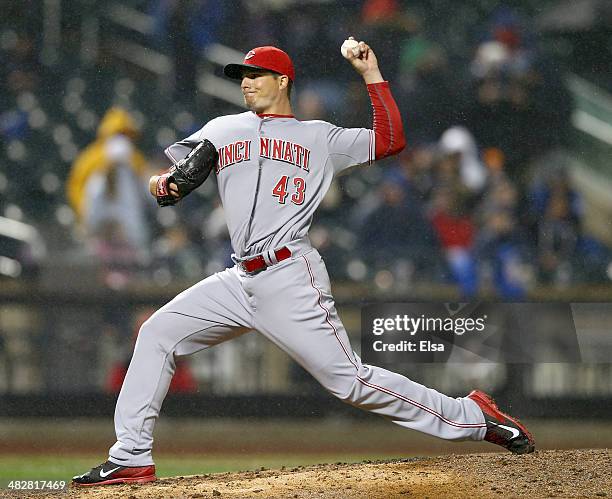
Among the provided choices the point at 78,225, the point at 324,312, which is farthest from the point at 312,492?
the point at 78,225

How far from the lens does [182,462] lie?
521 centimetres

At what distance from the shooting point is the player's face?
366cm

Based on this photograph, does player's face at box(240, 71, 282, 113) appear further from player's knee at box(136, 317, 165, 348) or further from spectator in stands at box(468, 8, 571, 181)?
spectator in stands at box(468, 8, 571, 181)

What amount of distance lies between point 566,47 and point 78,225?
284cm

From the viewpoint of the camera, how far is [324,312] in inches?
139

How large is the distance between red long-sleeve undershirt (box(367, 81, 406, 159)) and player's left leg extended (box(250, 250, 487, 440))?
480mm

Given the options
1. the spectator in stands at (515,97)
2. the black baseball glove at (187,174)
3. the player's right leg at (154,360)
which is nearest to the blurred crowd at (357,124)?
the spectator in stands at (515,97)

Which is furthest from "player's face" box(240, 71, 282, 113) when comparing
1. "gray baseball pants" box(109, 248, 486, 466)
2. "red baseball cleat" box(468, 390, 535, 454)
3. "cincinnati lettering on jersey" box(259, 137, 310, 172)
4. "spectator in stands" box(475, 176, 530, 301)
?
"spectator in stands" box(475, 176, 530, 301)

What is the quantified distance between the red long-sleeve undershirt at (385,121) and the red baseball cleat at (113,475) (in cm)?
148

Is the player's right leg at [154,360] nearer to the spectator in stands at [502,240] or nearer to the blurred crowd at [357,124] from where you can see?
the blurred crowd at [357,124]

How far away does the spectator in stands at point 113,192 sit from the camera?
17.8 feet

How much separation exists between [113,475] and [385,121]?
164 centimetres

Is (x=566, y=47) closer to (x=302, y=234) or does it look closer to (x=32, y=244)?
Result: (x=302, y=234)

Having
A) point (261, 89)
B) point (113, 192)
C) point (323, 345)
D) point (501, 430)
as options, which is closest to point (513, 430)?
point (501, 430)
